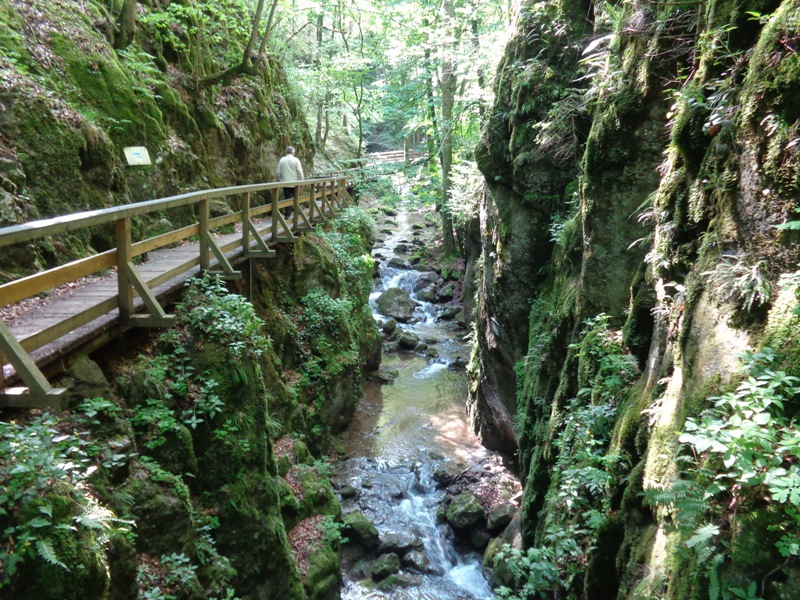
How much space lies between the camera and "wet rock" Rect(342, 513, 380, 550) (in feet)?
30.9

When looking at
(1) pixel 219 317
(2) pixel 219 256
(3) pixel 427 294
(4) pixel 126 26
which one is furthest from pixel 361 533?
(3) pixel 427 294

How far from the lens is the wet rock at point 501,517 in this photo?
9680 mm

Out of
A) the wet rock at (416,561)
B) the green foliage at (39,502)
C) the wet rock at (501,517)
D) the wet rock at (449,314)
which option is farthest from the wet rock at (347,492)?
the wet rock at (449,314)

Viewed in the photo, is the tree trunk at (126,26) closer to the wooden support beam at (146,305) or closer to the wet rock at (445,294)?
the wooden support beam at (146,305)

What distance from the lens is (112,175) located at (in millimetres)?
7723

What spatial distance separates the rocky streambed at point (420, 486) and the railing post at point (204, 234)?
5321 millimetres

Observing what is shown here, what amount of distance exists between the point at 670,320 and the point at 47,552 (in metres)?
5.13

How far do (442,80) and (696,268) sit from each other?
1969 cm

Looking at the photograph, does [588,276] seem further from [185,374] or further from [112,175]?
[112,175]

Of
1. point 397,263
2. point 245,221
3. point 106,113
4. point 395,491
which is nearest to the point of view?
point 106,113

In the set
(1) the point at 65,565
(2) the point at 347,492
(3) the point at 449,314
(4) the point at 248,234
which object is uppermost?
(4) the point at 248,234

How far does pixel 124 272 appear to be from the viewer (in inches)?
201

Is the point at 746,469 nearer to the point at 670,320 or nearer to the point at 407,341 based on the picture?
the point at 670,320

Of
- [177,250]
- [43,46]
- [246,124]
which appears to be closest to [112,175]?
[177,250]
